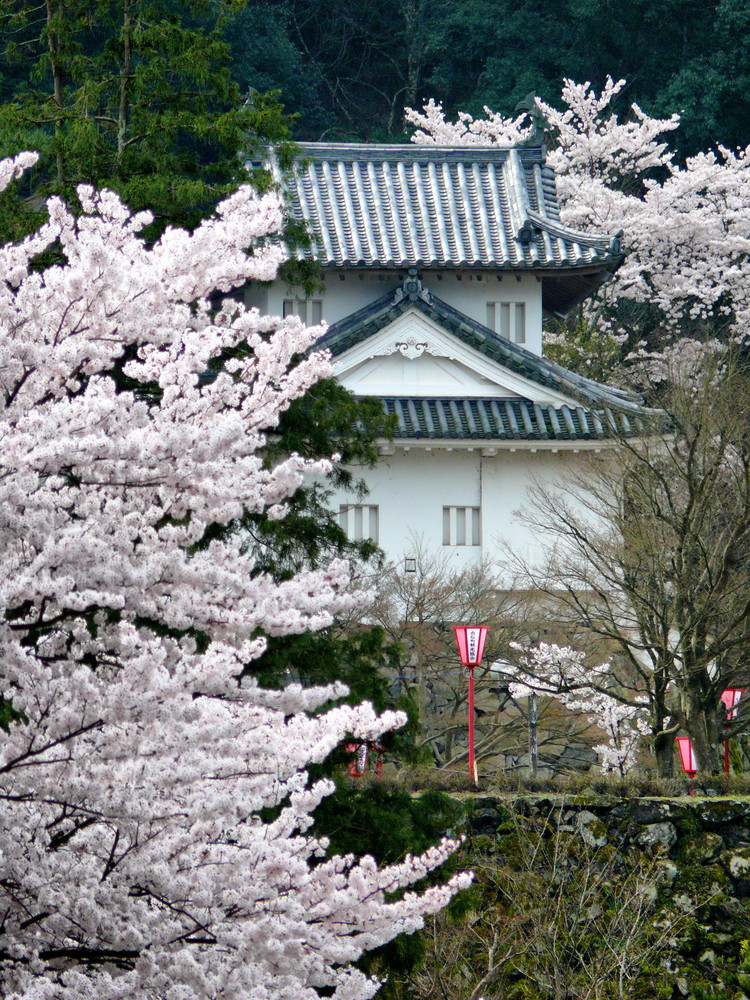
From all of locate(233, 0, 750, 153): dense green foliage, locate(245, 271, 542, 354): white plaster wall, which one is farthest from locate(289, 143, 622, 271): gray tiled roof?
locate(233, 0, 750, 153): dense green foliage

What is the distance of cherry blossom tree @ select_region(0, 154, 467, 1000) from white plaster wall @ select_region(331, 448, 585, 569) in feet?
41.6

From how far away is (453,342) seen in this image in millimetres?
19484

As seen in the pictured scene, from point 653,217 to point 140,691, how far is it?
83.8ft

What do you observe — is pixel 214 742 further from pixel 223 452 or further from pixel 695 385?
pixel 695 385

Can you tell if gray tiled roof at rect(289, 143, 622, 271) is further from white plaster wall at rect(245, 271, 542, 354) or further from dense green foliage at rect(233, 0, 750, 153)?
dense green foliage at rect(233, 0, 750, 153)

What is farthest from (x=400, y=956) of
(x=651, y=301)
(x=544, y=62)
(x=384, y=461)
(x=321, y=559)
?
(x=544, y=62)

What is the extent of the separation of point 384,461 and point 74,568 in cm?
1432

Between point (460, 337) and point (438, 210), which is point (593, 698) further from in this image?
point (438, 210)

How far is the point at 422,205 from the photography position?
21484 millimetres

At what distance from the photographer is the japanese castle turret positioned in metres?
19.2

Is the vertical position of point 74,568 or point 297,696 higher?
point 74,568

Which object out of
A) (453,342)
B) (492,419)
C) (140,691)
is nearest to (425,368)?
(453,342)

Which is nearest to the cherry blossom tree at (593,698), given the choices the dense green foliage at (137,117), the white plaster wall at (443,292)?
the white plaster wall at (443,292)

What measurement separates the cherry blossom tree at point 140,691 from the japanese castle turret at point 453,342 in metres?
11.6
